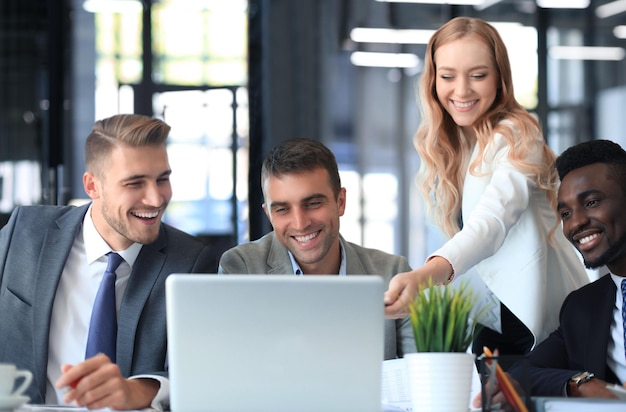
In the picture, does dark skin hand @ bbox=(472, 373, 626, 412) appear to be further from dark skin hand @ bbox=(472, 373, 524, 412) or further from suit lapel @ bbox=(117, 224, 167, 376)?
suit lapel @ bbox=(117, 224, 167, 376)

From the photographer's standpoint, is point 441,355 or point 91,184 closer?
point 441,355

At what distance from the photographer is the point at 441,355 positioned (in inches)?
75.5

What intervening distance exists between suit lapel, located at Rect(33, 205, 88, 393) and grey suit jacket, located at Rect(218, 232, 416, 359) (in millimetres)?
466

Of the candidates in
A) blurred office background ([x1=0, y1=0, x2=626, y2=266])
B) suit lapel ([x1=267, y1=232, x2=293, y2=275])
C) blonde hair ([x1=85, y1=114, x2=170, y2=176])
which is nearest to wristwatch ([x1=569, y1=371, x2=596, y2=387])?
suit lapel ([x1=267, y1=232, x2=293, y2=275])

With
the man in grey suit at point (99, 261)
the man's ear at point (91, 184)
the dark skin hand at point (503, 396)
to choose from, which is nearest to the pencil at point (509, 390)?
the dark skin hand at point (503, 396)

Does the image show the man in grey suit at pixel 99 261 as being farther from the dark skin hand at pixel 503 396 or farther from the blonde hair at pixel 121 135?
the dark skin hand at pixel 503 396

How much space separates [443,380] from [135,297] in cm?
113

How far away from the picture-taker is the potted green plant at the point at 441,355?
192cm

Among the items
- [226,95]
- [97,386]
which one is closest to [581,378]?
[97,386]

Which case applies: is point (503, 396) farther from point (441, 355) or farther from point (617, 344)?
point (617, 344)

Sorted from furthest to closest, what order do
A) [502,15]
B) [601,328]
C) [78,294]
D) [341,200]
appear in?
[502,15]
[341,200]
[78,294]
[601,328]

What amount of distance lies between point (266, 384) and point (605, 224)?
134 centimetres

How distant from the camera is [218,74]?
5.56 metres

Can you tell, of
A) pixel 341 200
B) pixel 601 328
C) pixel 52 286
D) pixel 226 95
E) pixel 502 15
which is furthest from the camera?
pixel 502 15
